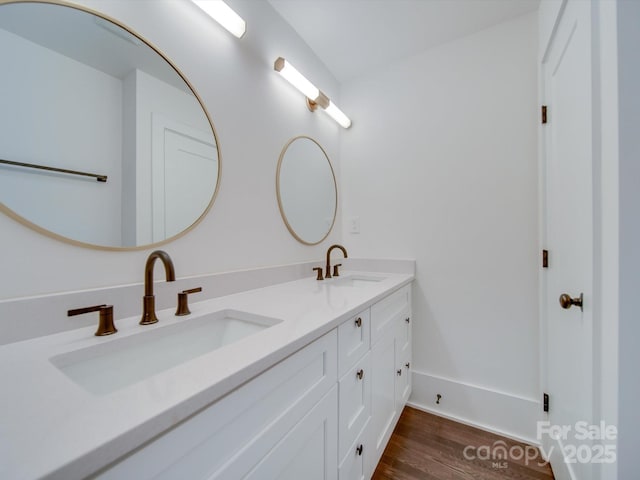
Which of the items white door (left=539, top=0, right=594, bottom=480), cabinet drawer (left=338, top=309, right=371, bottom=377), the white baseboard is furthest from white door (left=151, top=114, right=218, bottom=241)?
the white baseboard

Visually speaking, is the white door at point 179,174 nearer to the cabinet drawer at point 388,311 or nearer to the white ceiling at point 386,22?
the cabinet drawer at point 388,311

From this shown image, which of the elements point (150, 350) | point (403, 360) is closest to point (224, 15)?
point (150, 350)

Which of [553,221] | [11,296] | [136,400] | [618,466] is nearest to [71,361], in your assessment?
[11,296]

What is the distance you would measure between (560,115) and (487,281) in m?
0.92

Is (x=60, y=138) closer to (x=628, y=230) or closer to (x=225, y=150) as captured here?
(x=225, y=150)

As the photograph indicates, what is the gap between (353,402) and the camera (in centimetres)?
93

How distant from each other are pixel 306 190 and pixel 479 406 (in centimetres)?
173

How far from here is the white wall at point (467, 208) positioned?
4.78 feet

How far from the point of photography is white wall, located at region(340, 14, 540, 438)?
1.46m

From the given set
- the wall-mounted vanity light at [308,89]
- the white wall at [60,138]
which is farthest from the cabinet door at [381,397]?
the wall-mounted vanity light at [308,89]

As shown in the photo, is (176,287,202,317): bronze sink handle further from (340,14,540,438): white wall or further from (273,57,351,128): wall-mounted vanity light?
(340,14,540,438): white wall

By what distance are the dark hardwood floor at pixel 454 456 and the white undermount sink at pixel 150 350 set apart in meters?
1.03

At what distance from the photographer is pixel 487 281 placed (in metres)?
1.56

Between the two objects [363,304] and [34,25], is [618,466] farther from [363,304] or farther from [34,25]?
[34,25]
